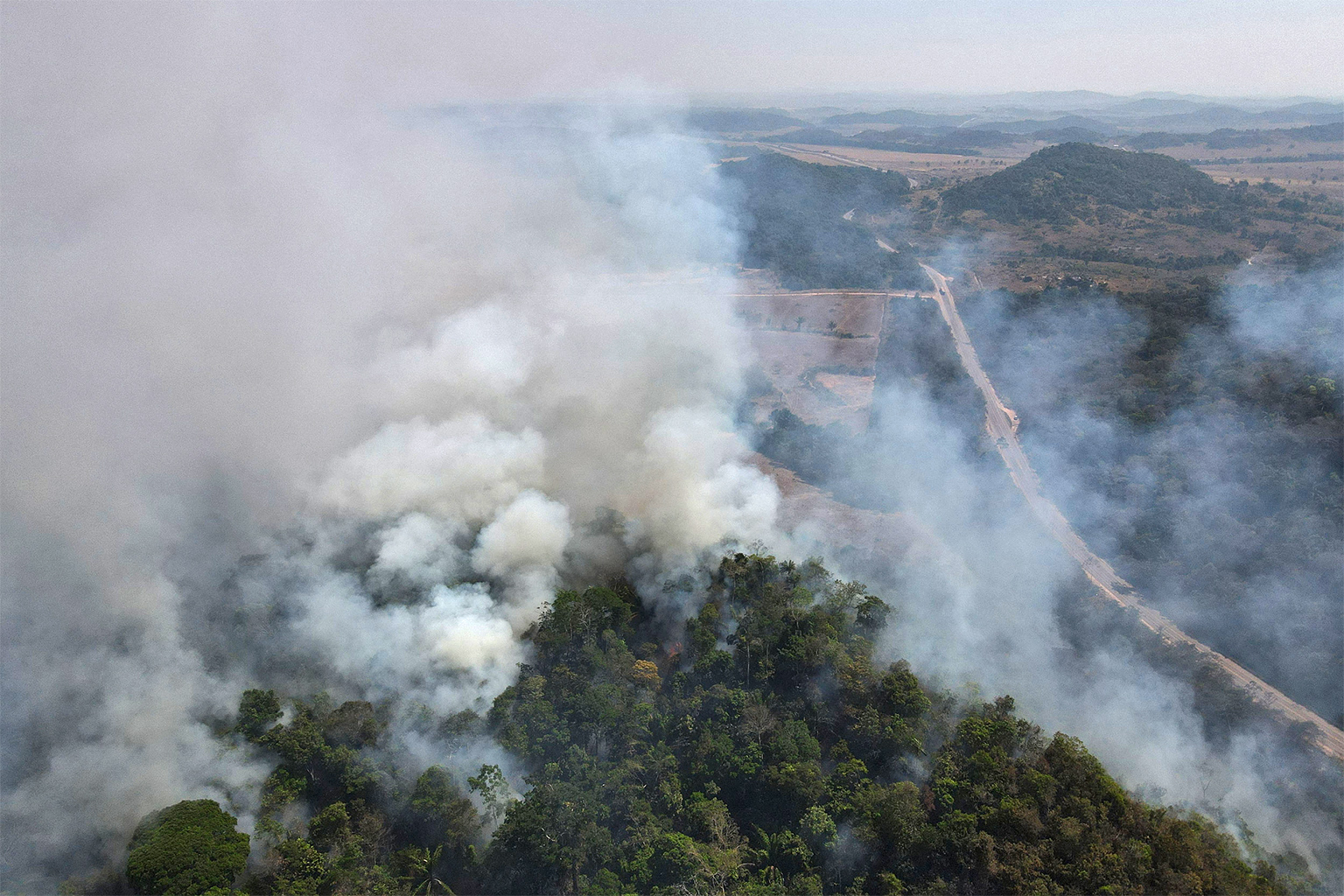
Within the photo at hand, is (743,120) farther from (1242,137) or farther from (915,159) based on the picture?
(1242,137)

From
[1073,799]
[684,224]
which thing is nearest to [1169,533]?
[1073,799]

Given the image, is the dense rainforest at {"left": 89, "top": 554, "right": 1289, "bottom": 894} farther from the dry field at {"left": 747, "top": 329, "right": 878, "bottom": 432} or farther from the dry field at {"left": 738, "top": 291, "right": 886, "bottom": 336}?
the dry field at {"left": 738, "top": 291, "right": 886, "bottom": 336}

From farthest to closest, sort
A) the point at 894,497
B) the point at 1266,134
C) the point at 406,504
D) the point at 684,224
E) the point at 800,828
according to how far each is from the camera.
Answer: the point at 1266,134 → the point at 684,224 → the point at 894,497 → the point at 406,504 → the point at 800,828

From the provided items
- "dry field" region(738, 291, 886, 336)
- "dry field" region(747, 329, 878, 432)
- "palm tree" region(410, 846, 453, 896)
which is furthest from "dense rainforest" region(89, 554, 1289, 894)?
"dry field" region(738, 291, 886, 336)

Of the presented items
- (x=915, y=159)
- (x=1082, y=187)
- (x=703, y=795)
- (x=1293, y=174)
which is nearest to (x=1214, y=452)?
(x=703, y=795)

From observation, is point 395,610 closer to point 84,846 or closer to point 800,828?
point 84,846
